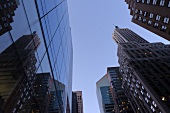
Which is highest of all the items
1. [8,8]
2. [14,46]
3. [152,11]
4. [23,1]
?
[152,11]

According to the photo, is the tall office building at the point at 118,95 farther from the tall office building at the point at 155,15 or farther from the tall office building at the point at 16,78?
the tall office building at the point at 16,78

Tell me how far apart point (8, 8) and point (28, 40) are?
11.3 feet

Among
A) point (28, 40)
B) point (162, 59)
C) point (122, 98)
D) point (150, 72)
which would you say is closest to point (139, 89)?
point (150, 72)

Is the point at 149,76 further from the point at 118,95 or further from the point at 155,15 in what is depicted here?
the point at 118,95

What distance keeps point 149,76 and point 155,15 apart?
3685 cm

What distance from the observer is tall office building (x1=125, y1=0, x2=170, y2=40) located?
46438 mm

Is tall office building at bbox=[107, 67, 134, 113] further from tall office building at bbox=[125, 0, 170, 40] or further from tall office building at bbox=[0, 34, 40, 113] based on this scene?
tall office building at bbox=[0, 34, 40, 113]

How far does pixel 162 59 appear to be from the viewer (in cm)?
9862

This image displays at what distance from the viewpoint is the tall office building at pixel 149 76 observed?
67531 millimetres

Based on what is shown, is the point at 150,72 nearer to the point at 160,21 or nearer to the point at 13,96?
the point at 160,21

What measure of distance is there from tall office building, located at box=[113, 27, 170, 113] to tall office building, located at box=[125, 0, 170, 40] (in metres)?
25.4

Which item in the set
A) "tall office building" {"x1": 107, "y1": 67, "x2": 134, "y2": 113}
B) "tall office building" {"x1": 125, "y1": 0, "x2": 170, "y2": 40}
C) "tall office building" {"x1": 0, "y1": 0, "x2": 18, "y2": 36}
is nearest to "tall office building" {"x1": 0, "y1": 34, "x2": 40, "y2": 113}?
"tall office building" {"x1": 0, "y1": 0, "x2": 18, "y2": 36}

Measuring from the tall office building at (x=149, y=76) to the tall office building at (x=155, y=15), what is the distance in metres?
25.4

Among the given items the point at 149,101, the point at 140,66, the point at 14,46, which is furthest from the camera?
the point at 140,66
